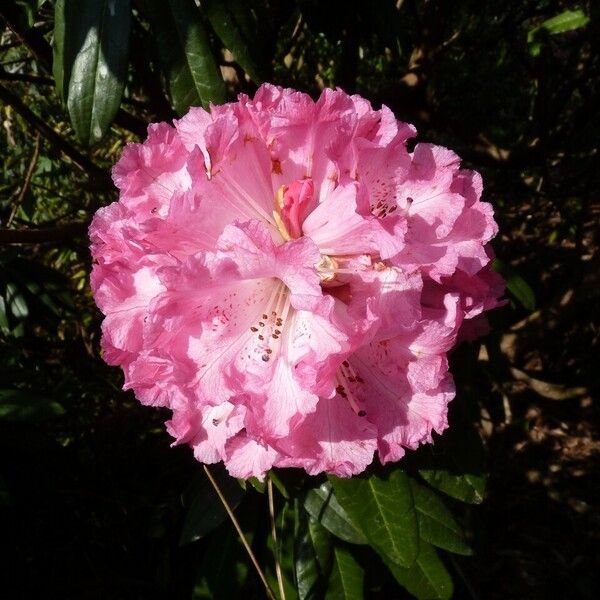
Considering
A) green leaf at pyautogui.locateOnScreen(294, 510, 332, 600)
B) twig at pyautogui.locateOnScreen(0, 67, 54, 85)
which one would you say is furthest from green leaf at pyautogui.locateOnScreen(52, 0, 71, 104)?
green leaf at pyautogui.locateOnScreen(294, 510, 332, 600)

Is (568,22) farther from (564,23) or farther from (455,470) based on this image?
(455,470)

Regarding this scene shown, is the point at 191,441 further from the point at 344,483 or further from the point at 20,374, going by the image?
the point at 20,374

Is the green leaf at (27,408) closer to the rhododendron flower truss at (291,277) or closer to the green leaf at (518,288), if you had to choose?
the rhododendron flower truss at (291,277)

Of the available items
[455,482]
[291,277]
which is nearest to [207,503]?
[455,482]

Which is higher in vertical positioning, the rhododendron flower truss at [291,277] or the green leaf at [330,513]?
the rhododendron flower truss at [291,277]

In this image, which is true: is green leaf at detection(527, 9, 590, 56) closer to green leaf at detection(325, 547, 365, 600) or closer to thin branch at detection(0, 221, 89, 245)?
thin branch at detection(0, 221, 89, 245)

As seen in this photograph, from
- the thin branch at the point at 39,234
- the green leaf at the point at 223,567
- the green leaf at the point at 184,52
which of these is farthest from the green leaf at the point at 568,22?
the green leaf at the point at 223,567
